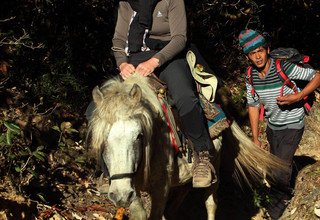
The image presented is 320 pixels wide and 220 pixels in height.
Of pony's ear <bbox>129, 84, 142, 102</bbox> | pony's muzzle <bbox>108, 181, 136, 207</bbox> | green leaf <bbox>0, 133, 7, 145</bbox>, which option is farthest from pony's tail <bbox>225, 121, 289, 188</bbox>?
green leaf <bbox>0, 133, 7, 145</bbox>

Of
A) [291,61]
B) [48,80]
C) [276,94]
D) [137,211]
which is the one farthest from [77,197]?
[291,61]

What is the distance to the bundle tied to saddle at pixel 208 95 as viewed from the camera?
473 centimetres

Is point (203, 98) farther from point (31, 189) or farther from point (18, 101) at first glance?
point (18, 101)

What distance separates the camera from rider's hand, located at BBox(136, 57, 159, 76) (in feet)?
14.0

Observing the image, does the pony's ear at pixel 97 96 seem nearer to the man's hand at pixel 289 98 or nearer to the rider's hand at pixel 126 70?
the rider's hand at pixel 126 70

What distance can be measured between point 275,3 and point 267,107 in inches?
203

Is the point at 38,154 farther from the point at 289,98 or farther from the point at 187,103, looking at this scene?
the point at 289,98

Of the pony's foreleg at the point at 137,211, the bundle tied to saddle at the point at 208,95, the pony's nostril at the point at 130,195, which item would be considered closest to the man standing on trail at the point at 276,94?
the bundle tied to saddle at the point at 208,95

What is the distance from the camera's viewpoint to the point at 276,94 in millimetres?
5027

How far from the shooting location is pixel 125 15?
4781 mm

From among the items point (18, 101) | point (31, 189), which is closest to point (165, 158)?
point (31, 189)

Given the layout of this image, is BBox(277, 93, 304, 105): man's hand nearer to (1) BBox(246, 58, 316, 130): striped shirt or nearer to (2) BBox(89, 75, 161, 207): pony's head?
(1) BBox(246, 58, 316, 130): striped shirt

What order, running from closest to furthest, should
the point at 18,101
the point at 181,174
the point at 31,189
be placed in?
1. the point at 181,174
2. the point at 31,189
3. the point at 18,101

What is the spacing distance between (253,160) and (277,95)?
0.96 metres
